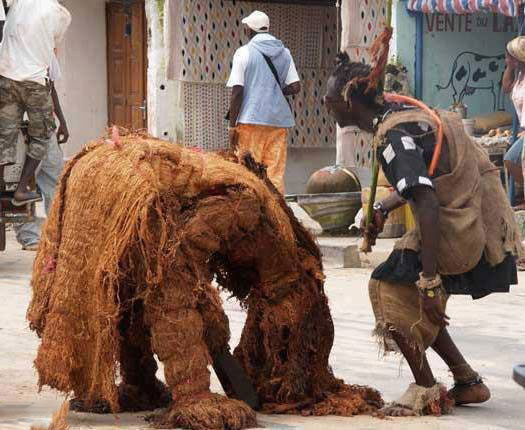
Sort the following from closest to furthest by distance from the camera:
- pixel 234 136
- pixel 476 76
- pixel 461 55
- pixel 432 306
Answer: pixel 432 306 < pixel 234 136 < pixel 461 55 < pixel 476 76

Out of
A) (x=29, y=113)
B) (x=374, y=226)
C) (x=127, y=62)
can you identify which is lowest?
(x=374, y=226)

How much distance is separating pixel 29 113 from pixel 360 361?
4664 mm

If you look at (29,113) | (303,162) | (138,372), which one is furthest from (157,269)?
(303,162)

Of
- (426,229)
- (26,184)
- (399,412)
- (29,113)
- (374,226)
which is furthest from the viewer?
(29,113)

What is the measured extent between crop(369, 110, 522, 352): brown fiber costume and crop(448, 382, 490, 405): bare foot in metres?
0.34

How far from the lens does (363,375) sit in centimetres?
696

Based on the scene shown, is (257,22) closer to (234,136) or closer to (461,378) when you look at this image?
(234,136)

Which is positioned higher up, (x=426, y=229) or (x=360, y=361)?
(x=426, y=229)

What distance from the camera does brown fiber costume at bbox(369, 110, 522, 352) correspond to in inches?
231

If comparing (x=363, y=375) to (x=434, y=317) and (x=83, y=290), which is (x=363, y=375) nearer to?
(x=434, y=317)

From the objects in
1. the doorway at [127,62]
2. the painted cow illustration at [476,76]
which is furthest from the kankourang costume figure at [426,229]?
the doorway at [127,62]

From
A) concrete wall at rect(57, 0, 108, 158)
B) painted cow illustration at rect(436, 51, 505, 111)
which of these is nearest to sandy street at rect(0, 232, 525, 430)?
painted cow illustration at rect(436, 51, 505, 111)

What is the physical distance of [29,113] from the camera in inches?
434

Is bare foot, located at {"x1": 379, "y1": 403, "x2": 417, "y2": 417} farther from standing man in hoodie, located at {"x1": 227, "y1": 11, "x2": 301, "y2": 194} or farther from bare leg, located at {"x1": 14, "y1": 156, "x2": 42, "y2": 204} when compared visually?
standing man in hoodie, located at {"x1": 227, "y1": 11, "x2": 301, "y2": 194}
